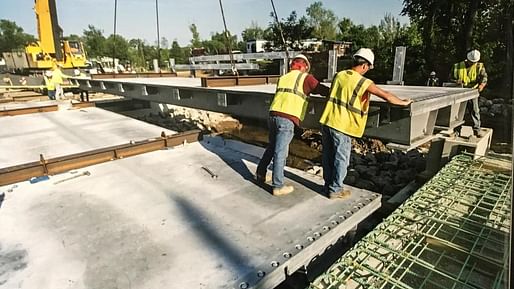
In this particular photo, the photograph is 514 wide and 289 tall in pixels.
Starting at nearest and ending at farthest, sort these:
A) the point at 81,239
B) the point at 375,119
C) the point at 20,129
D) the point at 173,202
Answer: the point at 81,239 → the point at 173,202 → the point at 375,119 → the point at 20,129

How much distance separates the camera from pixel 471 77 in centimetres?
629

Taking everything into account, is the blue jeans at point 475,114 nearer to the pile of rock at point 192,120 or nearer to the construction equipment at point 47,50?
the pile of rock at point 192,120

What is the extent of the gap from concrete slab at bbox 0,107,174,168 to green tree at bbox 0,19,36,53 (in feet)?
203

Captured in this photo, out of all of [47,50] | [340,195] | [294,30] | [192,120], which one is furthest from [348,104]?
[294,30]

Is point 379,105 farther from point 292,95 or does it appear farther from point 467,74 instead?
point 467,74

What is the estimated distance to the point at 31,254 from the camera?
2439 millimetres

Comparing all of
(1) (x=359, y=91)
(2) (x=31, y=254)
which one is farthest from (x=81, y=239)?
(1) (x=359, y=91)

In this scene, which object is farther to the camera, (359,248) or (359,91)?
(359,91)

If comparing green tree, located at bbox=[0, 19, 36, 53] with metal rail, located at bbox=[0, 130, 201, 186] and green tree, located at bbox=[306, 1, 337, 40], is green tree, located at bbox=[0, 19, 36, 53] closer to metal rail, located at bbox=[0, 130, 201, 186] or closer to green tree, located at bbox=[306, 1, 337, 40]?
green tree, located at bbox=[306, 1, 337, 40]

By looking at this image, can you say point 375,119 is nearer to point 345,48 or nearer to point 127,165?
point 127,165

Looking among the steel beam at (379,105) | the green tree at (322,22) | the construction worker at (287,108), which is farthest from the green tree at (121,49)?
the construction worker at (287,108)

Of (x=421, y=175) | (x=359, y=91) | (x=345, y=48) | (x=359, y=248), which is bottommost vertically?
(x=421, y=175)

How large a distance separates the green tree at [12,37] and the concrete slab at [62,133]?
61833mm

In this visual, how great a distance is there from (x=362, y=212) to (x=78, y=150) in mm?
4617
